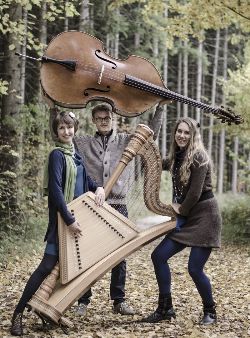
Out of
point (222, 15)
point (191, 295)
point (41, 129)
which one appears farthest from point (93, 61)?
point (41, 129)

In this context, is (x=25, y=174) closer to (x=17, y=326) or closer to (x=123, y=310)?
(x=123, y=310)

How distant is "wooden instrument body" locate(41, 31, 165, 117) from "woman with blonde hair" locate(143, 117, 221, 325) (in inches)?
23.8

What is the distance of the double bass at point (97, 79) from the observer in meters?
4.78

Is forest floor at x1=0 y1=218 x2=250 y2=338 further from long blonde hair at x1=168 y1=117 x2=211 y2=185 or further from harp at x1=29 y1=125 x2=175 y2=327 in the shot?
long blonde hair at x1=168 y1=117 x2=211 y2=185

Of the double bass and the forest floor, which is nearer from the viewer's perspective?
the double bass

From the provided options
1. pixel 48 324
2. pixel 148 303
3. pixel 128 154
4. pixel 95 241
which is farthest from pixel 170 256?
pixel 148 303

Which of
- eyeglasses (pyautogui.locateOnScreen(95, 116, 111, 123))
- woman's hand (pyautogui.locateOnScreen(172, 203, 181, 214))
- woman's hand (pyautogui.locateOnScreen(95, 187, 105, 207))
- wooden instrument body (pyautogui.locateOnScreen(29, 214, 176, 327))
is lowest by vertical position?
wooden instrument body (pyautogui.locateOnScreen(29, 214, 176, 327))

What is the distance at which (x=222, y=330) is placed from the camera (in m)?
5.19

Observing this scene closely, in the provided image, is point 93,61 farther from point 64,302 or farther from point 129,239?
point 64,302

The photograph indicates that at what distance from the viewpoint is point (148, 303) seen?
21.2 ft

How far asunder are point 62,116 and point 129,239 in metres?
1.27

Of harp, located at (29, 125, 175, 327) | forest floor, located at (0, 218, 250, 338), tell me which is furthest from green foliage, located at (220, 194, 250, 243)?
harp, located at (29, 125, 175, 327)

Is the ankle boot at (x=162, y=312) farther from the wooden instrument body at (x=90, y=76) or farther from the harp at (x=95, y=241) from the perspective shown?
the wooden instrument body at (x=90, y=76)

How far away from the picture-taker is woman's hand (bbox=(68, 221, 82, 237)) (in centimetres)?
473
